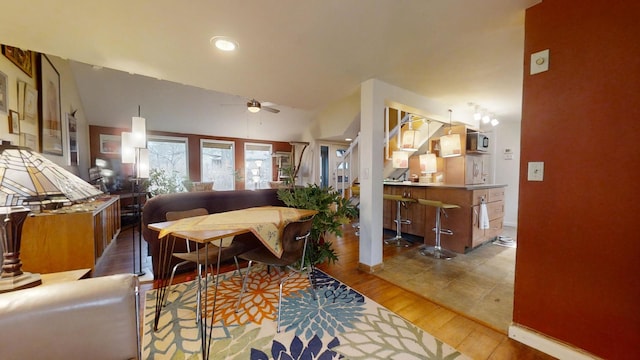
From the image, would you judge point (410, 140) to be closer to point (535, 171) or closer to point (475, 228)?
point (475, 228)

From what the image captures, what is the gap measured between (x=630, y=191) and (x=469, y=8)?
1375 millimetres

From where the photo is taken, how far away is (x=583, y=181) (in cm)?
138

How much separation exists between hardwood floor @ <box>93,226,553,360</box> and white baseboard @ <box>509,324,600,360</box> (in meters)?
0.03

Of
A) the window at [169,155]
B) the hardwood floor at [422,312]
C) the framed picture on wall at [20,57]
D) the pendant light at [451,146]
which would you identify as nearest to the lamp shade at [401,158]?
the pendant light at [451,146]

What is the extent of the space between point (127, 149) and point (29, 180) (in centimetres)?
237

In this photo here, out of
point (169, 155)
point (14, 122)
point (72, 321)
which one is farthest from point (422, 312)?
point (169, 155)

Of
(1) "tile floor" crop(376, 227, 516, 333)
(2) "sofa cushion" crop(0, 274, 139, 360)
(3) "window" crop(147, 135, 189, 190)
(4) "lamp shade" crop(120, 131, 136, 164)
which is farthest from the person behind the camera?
(3) "window" crop(147, 135, 189, 190)

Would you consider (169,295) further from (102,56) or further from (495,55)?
(495,55)

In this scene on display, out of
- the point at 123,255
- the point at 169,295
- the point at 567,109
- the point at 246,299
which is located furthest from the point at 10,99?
the point at 567,109

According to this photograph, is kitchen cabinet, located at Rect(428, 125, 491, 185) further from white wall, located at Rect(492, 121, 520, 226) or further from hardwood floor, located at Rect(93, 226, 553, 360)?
hardwood floor, located at Rect(93, 226, 553, 360)

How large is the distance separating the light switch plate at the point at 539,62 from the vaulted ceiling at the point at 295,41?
1.08ft

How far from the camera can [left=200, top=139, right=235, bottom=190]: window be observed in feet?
22.6

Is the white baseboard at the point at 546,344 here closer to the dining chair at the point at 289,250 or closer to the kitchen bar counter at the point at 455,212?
the dining chair at the point at 289,250

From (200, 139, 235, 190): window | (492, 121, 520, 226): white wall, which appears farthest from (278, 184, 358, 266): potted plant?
(200, 139, 235, 190): window
